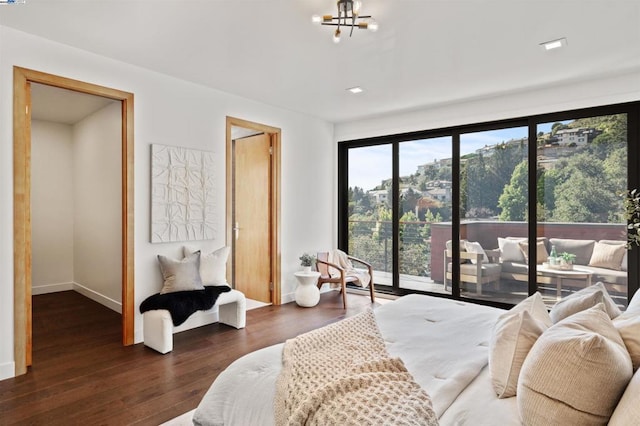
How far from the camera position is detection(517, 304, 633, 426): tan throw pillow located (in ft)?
3.62

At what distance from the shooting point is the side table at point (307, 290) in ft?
16.2

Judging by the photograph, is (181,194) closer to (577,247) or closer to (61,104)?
(61,104)

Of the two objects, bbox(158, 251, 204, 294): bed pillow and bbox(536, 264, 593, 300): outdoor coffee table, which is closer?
bbox(158, 251, 204, 294): bed pillow

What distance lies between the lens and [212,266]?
13.1ft

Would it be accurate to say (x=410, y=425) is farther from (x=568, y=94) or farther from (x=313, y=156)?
(x=313, y=156)

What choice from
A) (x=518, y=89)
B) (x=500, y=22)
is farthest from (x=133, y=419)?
(x=518, y=89)

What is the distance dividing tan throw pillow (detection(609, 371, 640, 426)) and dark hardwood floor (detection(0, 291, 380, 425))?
227 cm

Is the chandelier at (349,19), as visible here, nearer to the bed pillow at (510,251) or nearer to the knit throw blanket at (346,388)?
the knit throw blanket at (346,388)

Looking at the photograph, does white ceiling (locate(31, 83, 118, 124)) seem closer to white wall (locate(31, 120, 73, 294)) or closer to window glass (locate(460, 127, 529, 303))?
white wall (locate(31, 120, 73, 294))

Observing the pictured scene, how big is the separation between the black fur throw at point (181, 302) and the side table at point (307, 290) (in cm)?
148

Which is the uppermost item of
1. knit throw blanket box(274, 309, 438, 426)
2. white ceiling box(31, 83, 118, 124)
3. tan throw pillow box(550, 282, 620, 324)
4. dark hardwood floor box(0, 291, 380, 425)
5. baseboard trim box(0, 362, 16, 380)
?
white ceiling box(31, 83, 118, 124)

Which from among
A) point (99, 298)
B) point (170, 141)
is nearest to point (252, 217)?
point (170, 141)

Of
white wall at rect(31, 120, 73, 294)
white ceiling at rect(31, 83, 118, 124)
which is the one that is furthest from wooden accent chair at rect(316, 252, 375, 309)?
white wall at rect(31, 120, 73, 294)

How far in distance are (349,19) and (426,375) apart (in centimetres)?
239
